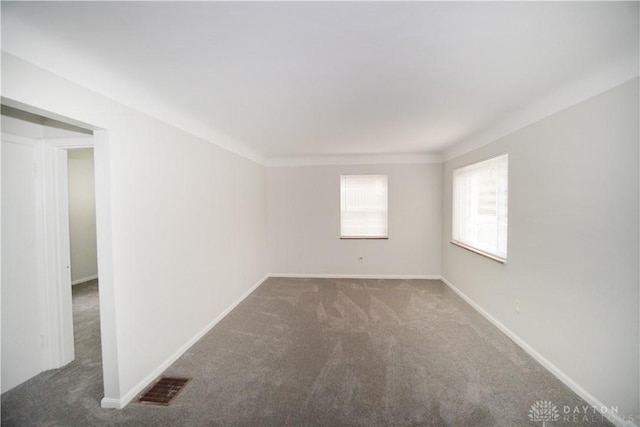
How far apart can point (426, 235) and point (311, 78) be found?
4090 millimetres

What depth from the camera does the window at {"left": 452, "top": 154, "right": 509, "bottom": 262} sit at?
3250mm

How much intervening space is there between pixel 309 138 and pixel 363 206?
2.09m

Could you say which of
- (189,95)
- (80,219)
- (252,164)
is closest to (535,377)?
(189,95)

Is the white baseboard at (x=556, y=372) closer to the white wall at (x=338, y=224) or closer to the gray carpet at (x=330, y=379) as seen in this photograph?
the gray carpet at (x=330, y=379)

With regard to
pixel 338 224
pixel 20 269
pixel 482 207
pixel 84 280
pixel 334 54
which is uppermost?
pixel 334 54

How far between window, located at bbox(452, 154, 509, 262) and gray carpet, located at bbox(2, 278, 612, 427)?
1007mm

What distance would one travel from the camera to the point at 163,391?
7.11 ft

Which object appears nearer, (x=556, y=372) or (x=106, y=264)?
(x=106, y=264)

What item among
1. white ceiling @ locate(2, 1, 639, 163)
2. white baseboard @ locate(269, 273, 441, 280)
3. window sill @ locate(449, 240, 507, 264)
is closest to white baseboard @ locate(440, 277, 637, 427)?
window sill @ locate(449, 240, 507, 264)

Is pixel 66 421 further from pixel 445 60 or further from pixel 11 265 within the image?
pixel 445 60

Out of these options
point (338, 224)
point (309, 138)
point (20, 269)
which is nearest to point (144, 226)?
point (20, 269)

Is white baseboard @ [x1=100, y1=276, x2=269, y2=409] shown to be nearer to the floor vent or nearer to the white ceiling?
the floor vent

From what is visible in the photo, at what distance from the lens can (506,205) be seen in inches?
122

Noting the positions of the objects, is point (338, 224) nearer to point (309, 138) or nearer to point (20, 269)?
point (309, 138)
